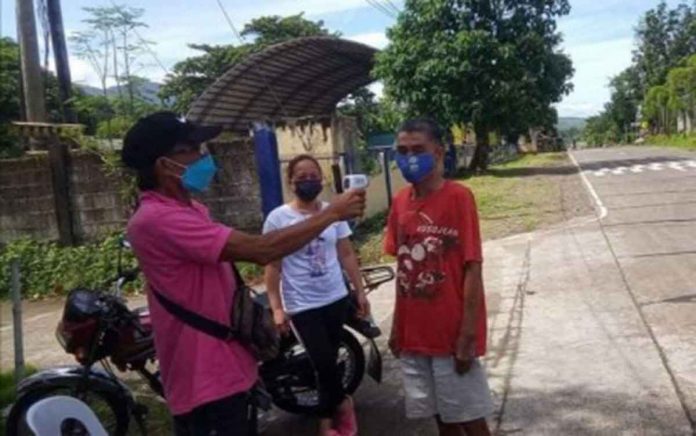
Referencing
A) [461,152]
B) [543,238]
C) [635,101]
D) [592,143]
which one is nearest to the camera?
[543,238]

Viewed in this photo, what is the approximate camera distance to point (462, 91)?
22.1 meters

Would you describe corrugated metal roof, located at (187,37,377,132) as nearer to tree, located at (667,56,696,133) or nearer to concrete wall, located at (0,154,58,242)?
concrete wall, located at (0,154,58,242)

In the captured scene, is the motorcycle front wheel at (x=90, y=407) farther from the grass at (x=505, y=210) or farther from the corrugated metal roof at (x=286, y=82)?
the corrugated metal roof at (x=286, y=82)

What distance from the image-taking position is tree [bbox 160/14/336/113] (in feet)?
120

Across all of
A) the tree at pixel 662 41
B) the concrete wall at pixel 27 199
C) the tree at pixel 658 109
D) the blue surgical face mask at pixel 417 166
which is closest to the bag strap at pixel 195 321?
the blue surgical face mask at pixel 417 166

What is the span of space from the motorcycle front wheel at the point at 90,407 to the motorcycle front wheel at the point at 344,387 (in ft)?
2.87

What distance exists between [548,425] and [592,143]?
10577 cm

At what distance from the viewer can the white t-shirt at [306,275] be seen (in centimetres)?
408

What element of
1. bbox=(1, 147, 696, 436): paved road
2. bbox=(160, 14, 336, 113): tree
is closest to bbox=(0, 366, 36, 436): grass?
bbox=(1, 147, 696, 436): paved road

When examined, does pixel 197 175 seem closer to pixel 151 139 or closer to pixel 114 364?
pixel 151 139

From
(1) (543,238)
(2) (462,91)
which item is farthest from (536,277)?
(2) (462,91)

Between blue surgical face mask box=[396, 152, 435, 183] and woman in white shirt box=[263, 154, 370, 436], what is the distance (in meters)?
1.01

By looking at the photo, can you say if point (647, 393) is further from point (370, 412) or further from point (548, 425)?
point (370, 412)

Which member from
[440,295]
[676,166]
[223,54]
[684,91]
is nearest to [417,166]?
[440,295]
